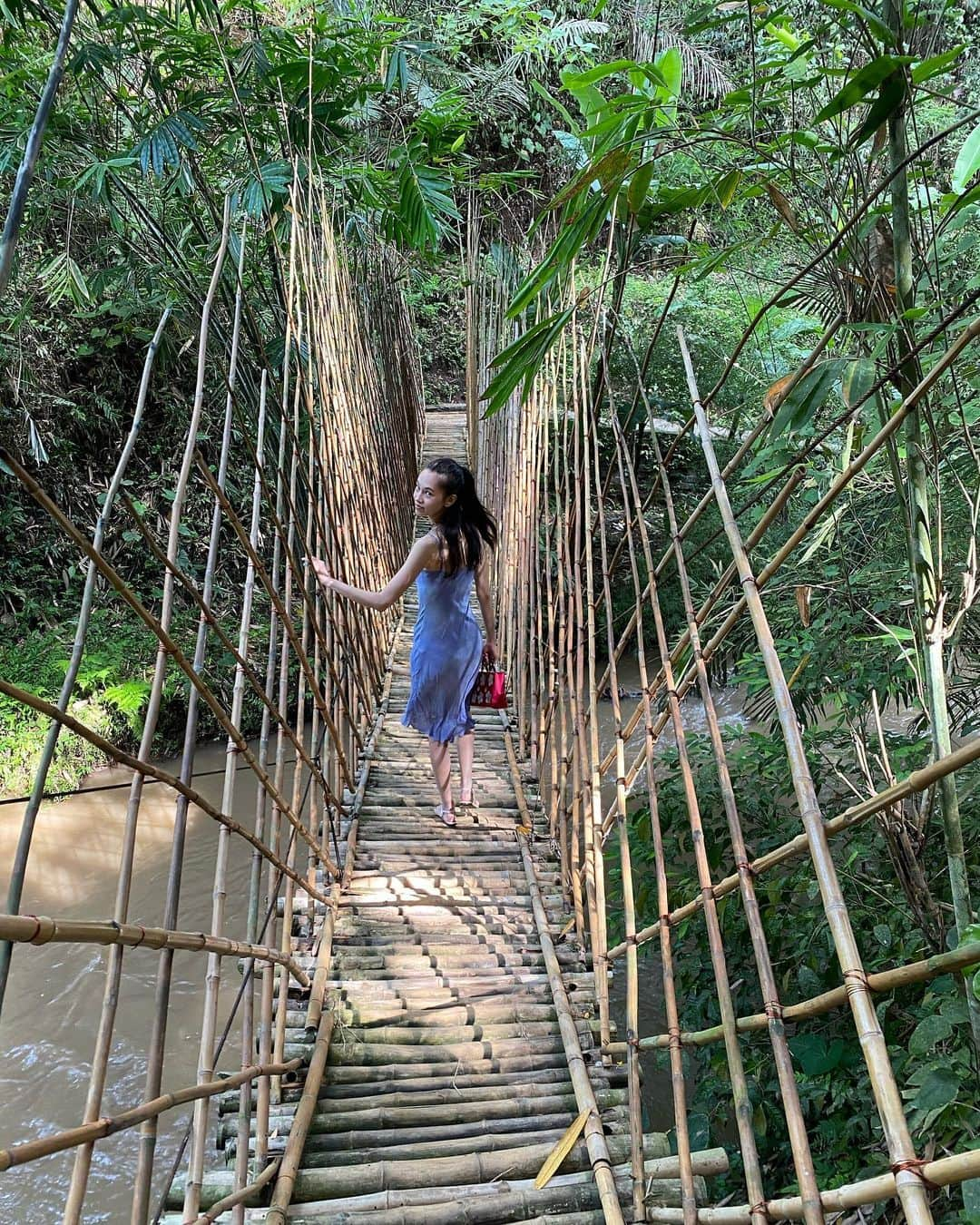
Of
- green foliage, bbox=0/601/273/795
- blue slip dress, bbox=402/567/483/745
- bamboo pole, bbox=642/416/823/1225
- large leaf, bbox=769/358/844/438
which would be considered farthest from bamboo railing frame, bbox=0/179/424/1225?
green foliage, bbox=0/601/273/795

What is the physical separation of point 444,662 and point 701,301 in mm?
4122

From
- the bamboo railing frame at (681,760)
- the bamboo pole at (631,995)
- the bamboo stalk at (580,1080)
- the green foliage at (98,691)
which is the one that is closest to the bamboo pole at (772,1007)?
the bamboo railing frame at (681,760)

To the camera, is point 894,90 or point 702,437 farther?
point 702,437

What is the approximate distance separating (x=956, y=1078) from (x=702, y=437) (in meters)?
0.79

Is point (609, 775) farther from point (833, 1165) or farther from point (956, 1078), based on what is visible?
point (956, 1078)

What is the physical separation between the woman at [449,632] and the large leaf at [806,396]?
3.45 ft

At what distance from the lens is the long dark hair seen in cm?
188

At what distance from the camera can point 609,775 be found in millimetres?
4328

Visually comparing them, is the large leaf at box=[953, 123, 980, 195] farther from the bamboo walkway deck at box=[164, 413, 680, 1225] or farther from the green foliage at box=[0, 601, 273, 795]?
the green foliage at box=[0, 601, 273, 795]

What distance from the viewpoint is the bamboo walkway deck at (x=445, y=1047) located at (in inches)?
44.6

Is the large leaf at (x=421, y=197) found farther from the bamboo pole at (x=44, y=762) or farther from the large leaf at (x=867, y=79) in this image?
the large leaf at (x=867, y=79)

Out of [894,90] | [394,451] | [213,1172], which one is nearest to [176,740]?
[394,451]

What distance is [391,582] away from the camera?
1.88m

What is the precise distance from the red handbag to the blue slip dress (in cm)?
3
